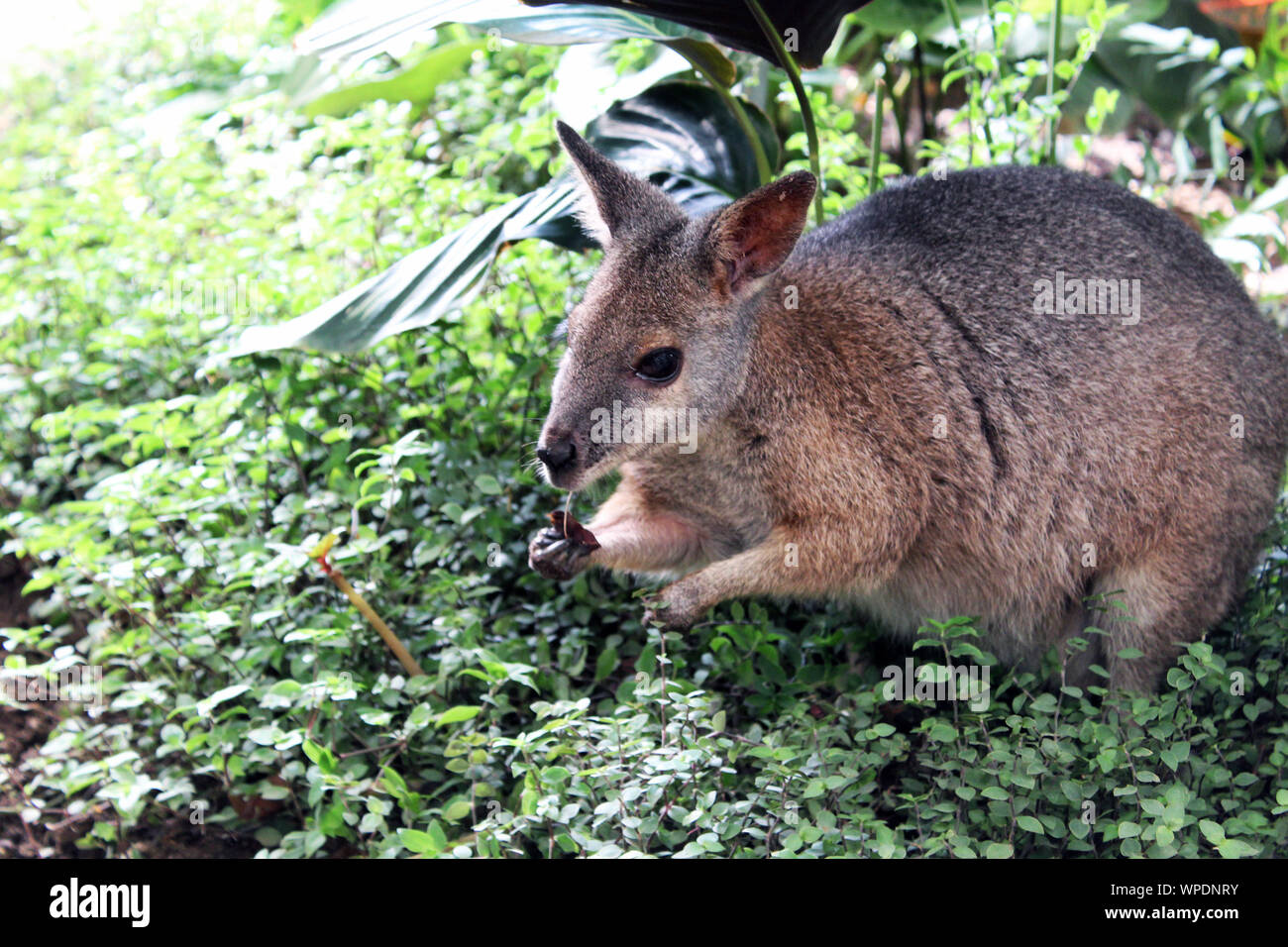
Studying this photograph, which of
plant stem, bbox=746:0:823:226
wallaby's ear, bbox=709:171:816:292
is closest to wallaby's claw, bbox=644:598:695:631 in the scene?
wallaby's ear, bbox=709:171:816:292

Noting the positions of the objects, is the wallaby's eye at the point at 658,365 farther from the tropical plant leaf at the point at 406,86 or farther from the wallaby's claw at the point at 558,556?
the tropical plant leaf at the point at 406,86

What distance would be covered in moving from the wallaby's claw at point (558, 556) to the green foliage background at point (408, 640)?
360mm

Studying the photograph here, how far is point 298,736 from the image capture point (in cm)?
359

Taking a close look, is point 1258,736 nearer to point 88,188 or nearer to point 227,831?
point 227,831

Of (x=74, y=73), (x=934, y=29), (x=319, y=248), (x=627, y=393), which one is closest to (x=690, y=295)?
(x=627, y=393)

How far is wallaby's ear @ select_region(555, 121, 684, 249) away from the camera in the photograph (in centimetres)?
398

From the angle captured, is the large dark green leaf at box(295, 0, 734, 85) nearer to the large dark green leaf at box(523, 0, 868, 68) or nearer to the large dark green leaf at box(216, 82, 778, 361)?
the large dark green leaf at box(523, 0, 868, 68)

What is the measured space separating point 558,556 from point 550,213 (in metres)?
1.36

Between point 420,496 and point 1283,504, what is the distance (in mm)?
3365

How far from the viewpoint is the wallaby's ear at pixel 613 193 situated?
3.98 m

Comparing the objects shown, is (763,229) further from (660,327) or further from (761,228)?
(660,327)

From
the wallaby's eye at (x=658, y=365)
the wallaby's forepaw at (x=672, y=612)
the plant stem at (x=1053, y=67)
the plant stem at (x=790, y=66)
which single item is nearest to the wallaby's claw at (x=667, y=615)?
the wallaby's forepaw at (x=672, y=612)

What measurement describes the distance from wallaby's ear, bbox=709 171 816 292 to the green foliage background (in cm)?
123

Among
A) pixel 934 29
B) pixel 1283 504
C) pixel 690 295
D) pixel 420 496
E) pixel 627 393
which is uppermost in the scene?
pixel 934 29
